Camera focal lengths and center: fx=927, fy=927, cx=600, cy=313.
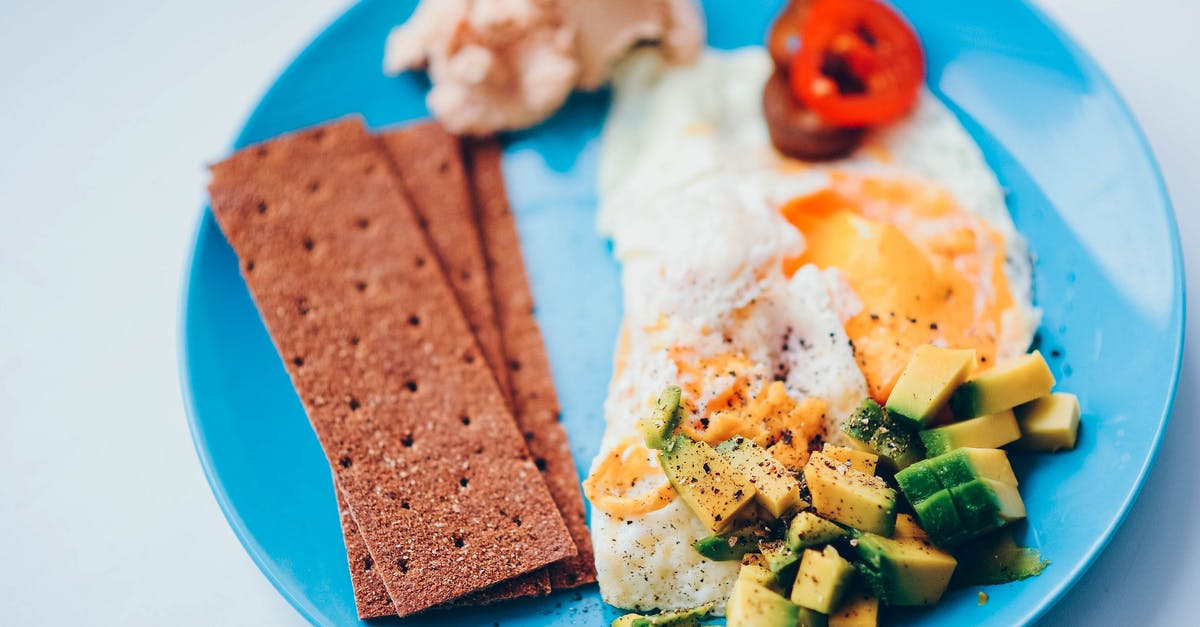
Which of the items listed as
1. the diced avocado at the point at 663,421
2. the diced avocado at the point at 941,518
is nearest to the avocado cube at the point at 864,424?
the diced avocado at the point at 941,518

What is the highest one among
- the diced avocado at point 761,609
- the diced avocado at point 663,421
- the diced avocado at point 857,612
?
the diced avocado at point 663,421

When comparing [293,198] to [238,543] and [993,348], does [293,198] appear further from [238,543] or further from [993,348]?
[993,348]

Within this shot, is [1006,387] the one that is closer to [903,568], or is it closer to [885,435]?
[885,435]

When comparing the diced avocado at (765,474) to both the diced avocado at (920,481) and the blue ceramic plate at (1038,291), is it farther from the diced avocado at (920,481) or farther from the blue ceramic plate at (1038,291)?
the blue ceramic plate at (1038,291)

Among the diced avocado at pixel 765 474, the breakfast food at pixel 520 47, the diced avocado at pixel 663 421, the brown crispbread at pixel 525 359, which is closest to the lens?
the diced avocado at pixel 765 474

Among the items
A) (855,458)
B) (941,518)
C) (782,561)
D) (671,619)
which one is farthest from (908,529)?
(671,619)

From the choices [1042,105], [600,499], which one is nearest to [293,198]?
[600,499]

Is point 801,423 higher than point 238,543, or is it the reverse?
point 801,423

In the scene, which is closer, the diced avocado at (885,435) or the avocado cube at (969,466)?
the avocado cube at (969,466)
